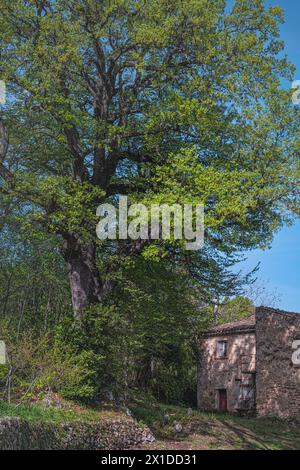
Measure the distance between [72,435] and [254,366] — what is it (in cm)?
1919

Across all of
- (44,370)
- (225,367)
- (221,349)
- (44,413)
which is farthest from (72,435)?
(221,349)

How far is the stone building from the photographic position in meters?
27.8

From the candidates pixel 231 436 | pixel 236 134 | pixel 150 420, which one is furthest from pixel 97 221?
pixel 231 436

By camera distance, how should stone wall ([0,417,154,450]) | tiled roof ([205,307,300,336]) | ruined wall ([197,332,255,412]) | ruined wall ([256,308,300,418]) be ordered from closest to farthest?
1. stone wall ([0,417,154,450])
2. ruined wall ([256,308,300,418])
3. tiled roof ([205,307,300,336])
4. ruined wall ([197,332,255,412])

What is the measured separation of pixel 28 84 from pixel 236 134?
7.54 m

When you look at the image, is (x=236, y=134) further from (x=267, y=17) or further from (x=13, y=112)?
(x=13, y=112)

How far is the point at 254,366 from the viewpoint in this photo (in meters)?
32.3

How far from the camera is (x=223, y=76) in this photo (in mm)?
19984

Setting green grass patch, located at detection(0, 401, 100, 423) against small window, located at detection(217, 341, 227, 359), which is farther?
small window, located at detection(217, 341, 227, 359)

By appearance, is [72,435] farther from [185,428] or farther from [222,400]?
[222,400]

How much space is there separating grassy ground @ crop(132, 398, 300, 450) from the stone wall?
28.1 inches

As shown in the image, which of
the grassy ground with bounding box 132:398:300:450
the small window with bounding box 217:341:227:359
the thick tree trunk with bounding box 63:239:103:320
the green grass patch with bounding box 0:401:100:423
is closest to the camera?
the green grass patch with bounding box 0:401:100:423

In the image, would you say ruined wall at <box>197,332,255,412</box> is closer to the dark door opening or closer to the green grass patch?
the dark door opening

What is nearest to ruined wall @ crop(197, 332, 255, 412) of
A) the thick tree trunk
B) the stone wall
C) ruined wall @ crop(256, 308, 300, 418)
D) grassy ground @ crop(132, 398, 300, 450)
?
ruined wall @ crop(256, 308, 300, 418)
